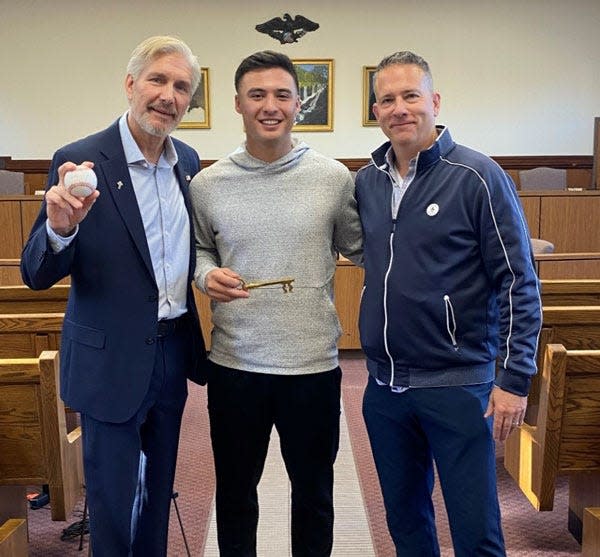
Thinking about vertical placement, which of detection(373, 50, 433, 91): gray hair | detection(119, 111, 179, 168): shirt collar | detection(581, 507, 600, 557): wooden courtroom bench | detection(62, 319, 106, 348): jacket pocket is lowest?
detection(581, 507, 600, 557): wooden courtroom bench

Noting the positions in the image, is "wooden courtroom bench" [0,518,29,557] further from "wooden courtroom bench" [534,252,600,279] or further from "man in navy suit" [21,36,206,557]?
"wooden courtroom bench" [534,252,600,279]

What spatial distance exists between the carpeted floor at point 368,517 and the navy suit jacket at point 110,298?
1.05 metres

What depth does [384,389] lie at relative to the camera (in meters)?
1.90

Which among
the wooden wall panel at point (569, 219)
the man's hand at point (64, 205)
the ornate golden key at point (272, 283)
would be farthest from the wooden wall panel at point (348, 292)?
the man's hand at point (64, 205)

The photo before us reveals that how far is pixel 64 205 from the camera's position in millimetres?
1524

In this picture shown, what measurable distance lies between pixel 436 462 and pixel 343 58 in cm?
823

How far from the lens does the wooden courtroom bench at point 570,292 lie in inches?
131

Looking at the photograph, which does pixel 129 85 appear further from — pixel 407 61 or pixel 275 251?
pixel 407 61

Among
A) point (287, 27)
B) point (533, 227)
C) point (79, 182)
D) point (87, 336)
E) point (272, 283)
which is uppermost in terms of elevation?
point (287, 27)

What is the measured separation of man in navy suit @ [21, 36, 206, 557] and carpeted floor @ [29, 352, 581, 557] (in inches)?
36.1

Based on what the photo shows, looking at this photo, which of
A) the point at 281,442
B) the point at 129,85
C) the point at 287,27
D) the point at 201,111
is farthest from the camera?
the point at 201,111

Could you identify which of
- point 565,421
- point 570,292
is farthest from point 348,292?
point 565,421

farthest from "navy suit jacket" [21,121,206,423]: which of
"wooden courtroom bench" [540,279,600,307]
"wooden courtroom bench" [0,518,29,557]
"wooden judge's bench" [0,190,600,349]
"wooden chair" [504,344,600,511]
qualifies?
"wooden judge's bench" [0,190,600,349]

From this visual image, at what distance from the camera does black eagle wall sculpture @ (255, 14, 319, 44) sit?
363 inches
